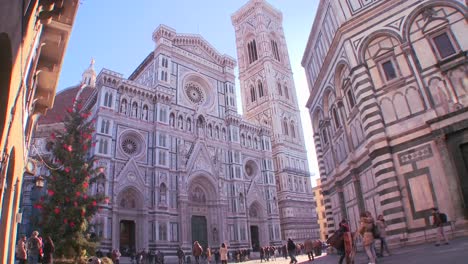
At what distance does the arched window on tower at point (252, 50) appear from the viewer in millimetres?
55156

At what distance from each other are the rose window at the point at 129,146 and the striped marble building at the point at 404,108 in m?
18.6

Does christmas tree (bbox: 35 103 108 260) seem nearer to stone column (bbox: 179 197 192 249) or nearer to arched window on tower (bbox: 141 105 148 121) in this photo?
arched window on tower (bbox: 141 105 148 121)

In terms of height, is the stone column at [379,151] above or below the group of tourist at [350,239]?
above

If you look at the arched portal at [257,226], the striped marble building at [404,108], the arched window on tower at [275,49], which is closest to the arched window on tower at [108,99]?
the arched portal at [257,226]

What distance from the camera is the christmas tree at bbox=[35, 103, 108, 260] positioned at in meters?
14.8

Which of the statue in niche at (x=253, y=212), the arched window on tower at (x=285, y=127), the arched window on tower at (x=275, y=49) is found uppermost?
the arched window on tower at (x=275, y=49)

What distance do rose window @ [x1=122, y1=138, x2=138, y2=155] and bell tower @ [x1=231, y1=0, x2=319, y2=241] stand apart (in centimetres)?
1989

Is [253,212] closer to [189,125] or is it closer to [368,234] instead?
[189,125]

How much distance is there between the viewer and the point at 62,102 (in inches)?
1732

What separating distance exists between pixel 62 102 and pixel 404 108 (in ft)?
142

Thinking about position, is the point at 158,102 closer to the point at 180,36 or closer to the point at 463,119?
the point at 180,36

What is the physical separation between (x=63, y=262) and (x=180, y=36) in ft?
94.0

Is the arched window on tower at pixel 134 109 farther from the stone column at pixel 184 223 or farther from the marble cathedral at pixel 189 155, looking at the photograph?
the stone column at pixel 184 223

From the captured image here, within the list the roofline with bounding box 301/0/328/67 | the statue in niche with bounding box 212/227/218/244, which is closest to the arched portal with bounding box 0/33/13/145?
the roofline with bounding box 301/0/328/67
